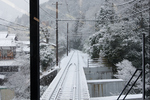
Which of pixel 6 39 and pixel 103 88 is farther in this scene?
pixel 103 88

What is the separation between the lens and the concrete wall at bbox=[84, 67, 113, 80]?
16.1 ft

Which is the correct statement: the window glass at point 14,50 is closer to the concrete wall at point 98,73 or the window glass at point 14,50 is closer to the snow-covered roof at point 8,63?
the snow-covered roof at point 8,63

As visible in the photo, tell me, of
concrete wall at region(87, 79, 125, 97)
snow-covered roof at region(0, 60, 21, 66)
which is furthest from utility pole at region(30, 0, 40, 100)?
concrete wall at region(87, 79, 125, 97)

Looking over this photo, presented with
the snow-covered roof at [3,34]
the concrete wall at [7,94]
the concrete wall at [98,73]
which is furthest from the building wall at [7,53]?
the concrete wall at [98,73]

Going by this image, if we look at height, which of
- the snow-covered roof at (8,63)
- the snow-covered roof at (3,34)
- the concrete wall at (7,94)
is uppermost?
the snow-covered roof at (3,34)

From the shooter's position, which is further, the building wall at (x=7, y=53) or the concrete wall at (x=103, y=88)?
the concrete wall at (x=103, y=88)

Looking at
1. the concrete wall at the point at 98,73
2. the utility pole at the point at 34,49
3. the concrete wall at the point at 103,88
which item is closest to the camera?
the utility pole at the point at 34,49

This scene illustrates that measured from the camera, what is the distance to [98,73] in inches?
203

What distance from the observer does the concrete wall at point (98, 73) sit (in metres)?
4.89

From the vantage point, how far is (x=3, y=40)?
0.95 m

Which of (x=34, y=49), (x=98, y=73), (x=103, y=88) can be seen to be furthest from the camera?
(x=98, y=73)

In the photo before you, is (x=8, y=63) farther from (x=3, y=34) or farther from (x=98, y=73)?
(x=98, y=73)

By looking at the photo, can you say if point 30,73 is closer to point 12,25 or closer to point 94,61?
point 12,25

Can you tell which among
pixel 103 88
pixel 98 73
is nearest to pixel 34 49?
pixel 103 88
